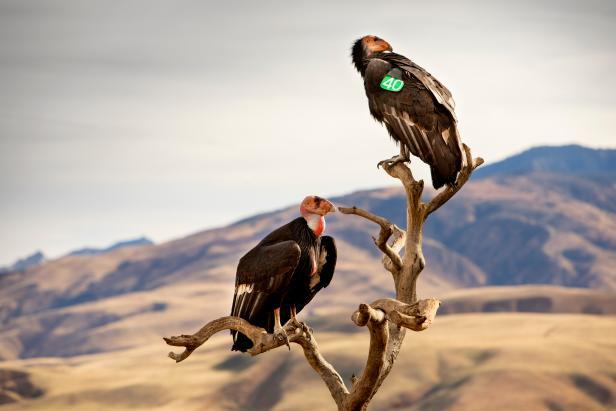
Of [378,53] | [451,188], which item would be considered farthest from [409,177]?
[378,53]

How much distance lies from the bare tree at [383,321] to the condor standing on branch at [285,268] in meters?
0.47

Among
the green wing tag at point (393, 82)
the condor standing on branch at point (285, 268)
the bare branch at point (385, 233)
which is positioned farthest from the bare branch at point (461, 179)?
the condor standing on branch at point (285, 268)

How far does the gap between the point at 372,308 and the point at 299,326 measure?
214 centimetres

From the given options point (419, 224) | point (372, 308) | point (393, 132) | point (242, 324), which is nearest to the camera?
point (372, 308)

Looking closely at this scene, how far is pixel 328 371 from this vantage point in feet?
62.5

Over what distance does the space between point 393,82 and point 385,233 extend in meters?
4.06

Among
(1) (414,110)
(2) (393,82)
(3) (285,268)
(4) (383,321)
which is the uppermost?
(2) (393,82)

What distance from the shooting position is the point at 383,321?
674 inches

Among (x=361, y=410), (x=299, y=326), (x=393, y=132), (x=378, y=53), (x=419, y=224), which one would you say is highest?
(x=378, y=53)

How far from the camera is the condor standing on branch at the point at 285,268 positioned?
58.8 feet

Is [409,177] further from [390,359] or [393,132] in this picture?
[390,359]

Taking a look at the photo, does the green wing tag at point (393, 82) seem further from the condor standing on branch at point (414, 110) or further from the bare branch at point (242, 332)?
the bare branch at point (242, 332)

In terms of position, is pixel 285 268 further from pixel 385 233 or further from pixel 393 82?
pixel 393 82

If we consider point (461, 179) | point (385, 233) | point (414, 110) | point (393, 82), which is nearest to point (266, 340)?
point (385, 233)
